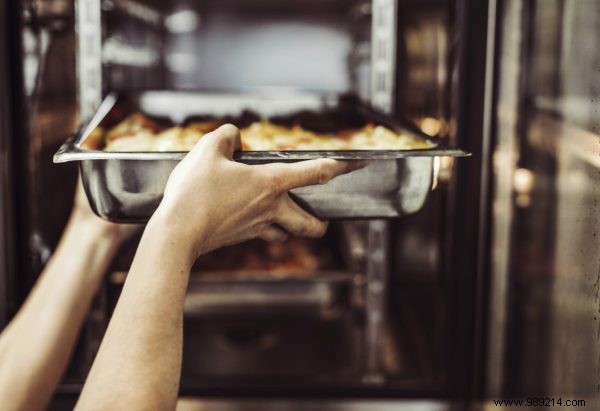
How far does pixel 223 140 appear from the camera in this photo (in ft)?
2.94

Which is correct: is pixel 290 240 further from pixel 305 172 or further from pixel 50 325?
pixel 305 172

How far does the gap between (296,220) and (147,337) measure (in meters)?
0.28

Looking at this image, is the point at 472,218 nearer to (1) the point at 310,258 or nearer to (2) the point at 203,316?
(1) the point at 310,258

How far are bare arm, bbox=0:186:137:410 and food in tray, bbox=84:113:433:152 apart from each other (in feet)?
0.54

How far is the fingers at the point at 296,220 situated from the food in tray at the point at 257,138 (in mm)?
138

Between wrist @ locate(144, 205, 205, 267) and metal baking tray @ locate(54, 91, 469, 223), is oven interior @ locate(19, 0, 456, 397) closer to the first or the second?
metal baking tray @ locate(54, 91, 469, 223)

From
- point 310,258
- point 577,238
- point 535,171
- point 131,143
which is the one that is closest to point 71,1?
point 131,143

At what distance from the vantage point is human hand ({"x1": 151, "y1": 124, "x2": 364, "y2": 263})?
0.83 m

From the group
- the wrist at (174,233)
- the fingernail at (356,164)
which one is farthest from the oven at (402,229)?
the wrist at (174,233)

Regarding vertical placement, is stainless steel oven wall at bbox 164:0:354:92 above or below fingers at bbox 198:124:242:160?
above

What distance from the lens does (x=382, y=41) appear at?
165cm

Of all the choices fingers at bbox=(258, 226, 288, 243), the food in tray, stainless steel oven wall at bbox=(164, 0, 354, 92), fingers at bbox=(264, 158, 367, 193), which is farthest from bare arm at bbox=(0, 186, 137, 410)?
stainless steel oven wall at bbox=(164, 0, 354, 92)

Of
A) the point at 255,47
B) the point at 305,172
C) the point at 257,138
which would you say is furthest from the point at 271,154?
the point at 255,47

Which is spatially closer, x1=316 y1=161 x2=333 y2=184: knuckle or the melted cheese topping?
x1=316 y1=161 x2=333 y2=184: knuckle
